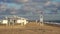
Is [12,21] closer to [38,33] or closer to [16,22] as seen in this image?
[16,22]

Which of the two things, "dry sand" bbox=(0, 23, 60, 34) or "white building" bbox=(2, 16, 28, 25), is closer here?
"dry sand" bbox=(0, 23, 60, 34)

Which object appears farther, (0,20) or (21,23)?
(0,20)

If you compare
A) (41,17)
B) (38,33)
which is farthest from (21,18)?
(38,33)

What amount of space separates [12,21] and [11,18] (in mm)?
1540

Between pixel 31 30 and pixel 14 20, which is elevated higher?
pixel 14 20

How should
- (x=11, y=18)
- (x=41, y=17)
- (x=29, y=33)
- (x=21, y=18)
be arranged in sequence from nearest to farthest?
(x=29, y=33) → (x=41, y=17) → (x=11, y=18) → (x=21, y=18)

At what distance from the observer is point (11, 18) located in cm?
6050

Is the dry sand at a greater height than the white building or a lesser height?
lesser

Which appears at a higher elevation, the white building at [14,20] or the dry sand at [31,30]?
the white building at [14,20]

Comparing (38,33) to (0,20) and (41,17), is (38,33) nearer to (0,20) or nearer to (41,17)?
(41,17)

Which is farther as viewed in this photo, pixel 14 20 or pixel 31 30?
pixel 14 20

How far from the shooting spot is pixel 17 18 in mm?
62719

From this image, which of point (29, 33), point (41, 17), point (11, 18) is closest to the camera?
point (29, 33)

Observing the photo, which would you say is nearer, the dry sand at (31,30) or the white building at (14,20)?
the dry sand at (31,30)
